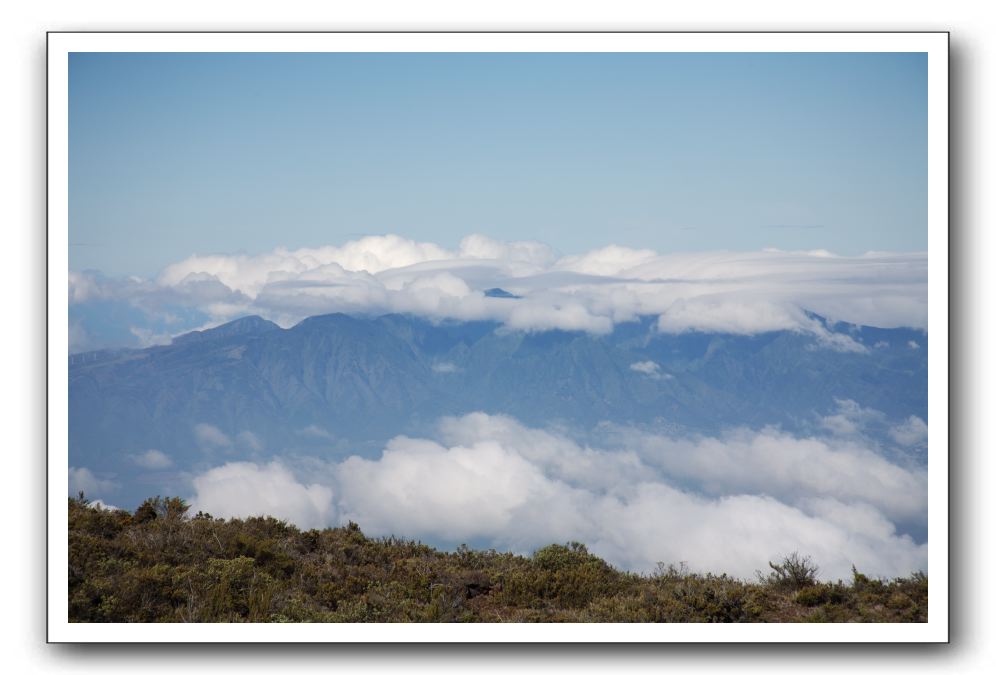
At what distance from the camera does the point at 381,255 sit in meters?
10.9

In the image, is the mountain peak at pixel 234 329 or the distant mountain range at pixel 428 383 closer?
the distant mountain range at pixel 428 383

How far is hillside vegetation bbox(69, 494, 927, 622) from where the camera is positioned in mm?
6801

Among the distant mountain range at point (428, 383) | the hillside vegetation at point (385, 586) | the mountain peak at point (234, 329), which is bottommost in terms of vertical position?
the hillside vegetation at point (385, 586)

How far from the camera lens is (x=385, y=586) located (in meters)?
7.25

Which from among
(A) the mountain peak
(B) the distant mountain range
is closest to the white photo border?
(B) the distant mountain range

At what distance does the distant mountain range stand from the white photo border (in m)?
0.26
